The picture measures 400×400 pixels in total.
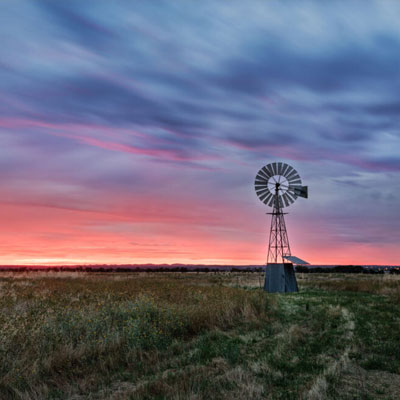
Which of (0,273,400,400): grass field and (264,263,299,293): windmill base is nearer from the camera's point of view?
(0,273,400,400): grass field

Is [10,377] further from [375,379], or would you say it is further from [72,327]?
[375,379]

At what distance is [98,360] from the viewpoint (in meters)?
9.01

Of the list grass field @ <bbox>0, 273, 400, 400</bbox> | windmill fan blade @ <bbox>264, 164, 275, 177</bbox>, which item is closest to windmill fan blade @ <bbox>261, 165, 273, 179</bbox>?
windmill fan blade @ <bbox>264, 164, 275, 177</bbox>

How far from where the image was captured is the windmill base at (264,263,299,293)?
32188 millimetres

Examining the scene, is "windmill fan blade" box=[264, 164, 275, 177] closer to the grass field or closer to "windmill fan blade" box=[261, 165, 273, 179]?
"windmill fan blade" box=[261, 165, 273, 179]

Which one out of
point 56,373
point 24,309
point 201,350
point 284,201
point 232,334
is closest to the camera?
point 56,373

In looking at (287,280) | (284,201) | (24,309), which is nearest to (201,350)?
(24,309)

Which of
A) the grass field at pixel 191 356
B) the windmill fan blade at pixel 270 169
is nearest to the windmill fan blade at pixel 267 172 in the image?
the windmill fan blade at pixel 270 169

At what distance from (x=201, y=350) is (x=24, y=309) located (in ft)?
25.6

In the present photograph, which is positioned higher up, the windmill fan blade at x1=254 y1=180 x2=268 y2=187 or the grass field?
the windmill fan blade at x1=254 y1=180 x2=268 y2=187

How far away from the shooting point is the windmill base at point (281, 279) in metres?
32.2

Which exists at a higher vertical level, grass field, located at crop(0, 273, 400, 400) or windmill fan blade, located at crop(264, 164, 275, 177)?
windmill fan blade, located at crop(264, 164, 275, 177)

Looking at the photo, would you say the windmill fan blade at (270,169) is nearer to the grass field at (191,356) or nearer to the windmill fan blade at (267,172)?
the windmill fan blade at (267,172)

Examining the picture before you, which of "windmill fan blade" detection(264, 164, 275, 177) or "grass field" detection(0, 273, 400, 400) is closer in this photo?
"grass field" detection(0, 273, 400, 400)
